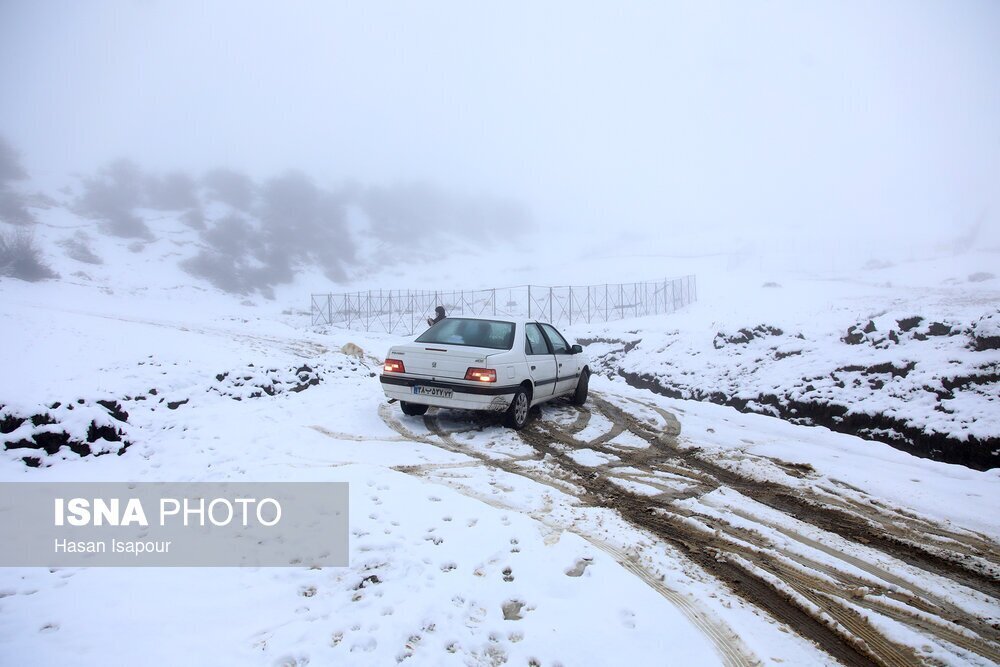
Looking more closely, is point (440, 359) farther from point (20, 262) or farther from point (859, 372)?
point (20, 262)

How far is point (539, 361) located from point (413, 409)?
201cm

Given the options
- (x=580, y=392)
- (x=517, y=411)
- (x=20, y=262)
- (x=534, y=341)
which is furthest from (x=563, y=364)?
(x=20, y=262)

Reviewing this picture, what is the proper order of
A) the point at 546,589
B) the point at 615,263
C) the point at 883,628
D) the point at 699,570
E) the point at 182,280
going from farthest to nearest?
the point at 615,263, the point at 182,280, the point at 699,570, the point at 546,589, the point at 883,628

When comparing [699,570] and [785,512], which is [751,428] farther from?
[699,570]

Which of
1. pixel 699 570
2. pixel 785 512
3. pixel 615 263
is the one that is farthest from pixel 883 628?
pixel 615 263

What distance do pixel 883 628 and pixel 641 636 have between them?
4.56 feet

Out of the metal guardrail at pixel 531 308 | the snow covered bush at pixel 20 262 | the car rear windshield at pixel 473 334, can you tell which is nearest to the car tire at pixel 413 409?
the car rear windshield at pixel 473 334

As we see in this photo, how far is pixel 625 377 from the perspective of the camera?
13.7 meters

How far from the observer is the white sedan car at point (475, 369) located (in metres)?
6.34

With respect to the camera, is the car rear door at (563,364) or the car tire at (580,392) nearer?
the car rear door at (563,364)

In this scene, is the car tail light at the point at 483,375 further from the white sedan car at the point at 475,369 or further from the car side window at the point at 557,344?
the car side window at the point at 557,344

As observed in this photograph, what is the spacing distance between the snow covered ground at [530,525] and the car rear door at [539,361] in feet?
1.85

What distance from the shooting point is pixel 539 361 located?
7.40 m

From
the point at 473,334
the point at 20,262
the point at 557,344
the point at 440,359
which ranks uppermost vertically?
the point at 20,262
